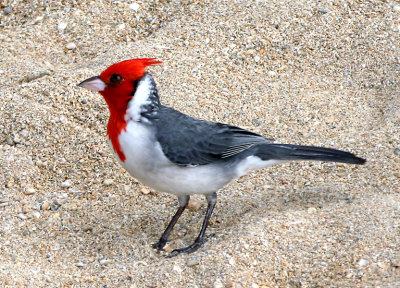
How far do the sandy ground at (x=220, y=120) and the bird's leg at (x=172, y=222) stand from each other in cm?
6

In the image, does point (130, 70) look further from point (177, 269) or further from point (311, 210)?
point (311, 210)

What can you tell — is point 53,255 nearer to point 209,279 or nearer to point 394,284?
point 209,279

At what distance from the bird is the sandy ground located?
369 mm

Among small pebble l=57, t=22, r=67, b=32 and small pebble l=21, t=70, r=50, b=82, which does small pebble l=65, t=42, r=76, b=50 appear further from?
small pebble l=21, t=70, r=50, b=82

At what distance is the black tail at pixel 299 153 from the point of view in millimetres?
4266

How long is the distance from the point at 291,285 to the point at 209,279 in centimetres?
46

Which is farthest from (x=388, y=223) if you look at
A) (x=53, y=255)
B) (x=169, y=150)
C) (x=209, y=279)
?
(x=53, y=255)

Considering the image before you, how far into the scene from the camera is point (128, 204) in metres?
4.65

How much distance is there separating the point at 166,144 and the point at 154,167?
155 millimetres

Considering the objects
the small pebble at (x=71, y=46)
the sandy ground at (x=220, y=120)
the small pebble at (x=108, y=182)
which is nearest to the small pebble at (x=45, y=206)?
the sandy ground at (x=220, y=120)

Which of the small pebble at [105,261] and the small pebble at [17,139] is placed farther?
the small pebble at [17,139]

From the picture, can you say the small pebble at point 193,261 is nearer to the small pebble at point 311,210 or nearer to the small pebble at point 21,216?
the small pebble at point 311,210

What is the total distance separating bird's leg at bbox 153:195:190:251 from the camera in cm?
429

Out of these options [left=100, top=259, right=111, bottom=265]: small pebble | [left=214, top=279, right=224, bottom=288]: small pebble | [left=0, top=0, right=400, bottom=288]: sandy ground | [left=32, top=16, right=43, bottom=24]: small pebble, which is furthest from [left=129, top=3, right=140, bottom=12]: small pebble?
[left=214, top=279, right=224, bottom=288]: small pebble
